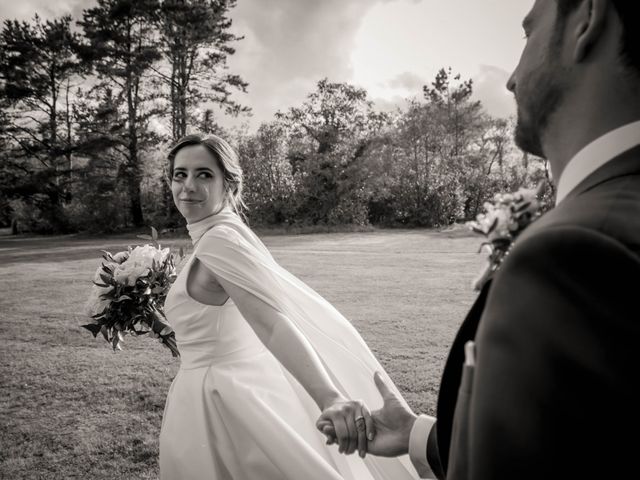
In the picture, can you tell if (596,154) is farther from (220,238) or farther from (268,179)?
(268,179)

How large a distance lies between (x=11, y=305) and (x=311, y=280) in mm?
8043

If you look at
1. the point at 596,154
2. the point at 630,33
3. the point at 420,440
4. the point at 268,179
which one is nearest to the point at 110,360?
the point at 420,440

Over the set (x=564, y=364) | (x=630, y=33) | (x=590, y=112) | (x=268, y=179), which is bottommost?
(x=564, y=364)

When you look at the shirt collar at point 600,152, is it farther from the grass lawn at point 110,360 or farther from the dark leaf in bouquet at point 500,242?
the grass lawn at point 110,360

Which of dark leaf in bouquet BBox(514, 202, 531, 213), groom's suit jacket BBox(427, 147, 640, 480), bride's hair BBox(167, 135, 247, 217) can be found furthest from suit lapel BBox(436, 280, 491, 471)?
bride's hair BBox(167, 135, 247, 217)

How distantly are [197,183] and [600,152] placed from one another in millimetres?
2446

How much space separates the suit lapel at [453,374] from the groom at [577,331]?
0.23m

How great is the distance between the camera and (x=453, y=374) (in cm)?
117

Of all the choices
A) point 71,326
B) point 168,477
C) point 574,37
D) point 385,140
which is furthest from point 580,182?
point 385,140

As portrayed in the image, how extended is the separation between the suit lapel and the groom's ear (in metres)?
0.54

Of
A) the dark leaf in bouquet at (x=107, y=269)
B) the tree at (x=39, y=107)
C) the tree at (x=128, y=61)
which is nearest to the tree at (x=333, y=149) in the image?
the tree at (x=128, y=61)

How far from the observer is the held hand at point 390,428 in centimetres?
185

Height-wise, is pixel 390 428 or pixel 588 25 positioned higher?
pixel 588 25

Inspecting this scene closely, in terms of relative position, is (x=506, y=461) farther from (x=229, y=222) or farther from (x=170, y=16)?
(x=170, y=16)
